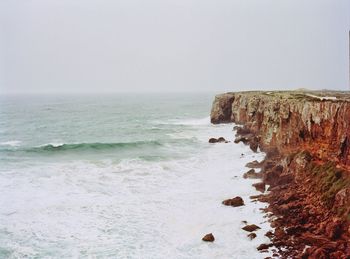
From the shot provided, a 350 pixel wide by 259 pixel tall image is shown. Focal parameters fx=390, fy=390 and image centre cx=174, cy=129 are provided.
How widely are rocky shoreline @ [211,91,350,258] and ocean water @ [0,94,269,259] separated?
1.28 meters

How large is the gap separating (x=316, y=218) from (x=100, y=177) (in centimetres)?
1956

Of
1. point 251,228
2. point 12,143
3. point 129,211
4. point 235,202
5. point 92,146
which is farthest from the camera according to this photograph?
point 12,143

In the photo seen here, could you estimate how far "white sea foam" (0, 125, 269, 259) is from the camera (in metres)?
20.6

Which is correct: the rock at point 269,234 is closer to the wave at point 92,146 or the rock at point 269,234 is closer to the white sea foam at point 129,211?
the white sea foam at point 129,211

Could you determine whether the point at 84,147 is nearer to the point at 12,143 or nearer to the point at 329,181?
the point at 12,143

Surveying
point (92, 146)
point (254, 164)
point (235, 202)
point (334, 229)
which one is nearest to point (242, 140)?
point (254, 164)

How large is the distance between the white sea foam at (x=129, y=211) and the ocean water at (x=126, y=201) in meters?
0.06

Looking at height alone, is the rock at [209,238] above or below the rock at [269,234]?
below

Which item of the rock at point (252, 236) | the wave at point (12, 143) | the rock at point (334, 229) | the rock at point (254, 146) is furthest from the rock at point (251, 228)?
the wave at point (12, 143)

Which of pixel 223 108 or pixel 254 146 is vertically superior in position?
pixel 223 108

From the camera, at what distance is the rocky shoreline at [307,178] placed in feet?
63.5

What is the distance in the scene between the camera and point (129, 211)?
26.0m

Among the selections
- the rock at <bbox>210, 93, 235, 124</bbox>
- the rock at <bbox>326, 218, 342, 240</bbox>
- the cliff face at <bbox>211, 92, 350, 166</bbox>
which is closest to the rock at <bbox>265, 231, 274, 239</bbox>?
the rock at <bbox>326, 218, 342, 240</bbox>

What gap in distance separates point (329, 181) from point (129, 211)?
1276cm
